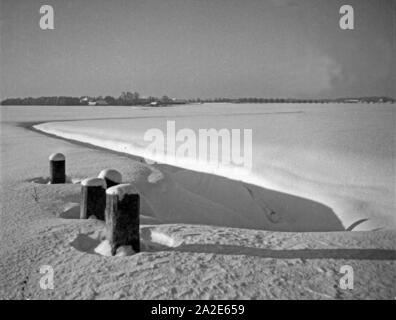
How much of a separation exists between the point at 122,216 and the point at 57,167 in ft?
11.7

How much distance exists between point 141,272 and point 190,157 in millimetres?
8670

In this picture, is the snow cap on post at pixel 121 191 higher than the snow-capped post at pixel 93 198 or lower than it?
higher

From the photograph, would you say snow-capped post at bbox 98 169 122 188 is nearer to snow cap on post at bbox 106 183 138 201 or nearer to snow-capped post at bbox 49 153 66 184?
snow cap on post at bbox 106 183 138 201

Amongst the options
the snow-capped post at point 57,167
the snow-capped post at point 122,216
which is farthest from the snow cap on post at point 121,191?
the snow-capped post at point 57,167

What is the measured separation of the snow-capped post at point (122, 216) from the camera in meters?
3.78

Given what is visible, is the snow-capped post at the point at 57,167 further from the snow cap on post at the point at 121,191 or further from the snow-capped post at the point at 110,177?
the snow cap on post at the point at 121,191

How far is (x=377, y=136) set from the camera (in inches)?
560

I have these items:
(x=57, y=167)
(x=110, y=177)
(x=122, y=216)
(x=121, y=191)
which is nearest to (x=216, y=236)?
(x=122, y=216)

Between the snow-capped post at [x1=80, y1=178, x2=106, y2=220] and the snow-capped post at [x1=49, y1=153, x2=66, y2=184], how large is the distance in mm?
2203

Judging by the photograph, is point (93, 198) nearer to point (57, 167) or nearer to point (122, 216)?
point (122, 216)

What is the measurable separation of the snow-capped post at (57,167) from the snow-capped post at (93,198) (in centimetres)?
220

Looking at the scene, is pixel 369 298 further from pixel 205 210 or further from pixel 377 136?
pixel 377 136
